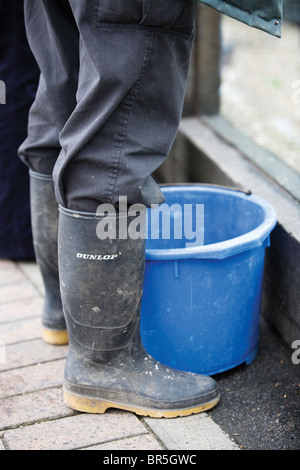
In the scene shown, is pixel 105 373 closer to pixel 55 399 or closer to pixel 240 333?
pixel 55 399

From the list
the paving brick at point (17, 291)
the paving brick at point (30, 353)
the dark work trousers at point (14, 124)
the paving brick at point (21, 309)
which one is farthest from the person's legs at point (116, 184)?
the dark work trousers at point (14, 124)

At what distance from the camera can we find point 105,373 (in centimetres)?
166

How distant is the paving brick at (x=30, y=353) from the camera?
1.92 metres

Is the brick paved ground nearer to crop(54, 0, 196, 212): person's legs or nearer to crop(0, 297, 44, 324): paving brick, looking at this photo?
crop(0, 297, 44, 324): paving brick

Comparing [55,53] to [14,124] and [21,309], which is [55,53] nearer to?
[14,124]

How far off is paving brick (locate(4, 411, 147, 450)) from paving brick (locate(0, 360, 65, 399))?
176 millimetres

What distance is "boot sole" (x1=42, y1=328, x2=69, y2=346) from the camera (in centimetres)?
200

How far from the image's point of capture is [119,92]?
Result: 4.58ft

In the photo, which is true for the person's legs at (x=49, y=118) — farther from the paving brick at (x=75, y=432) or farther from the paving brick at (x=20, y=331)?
the paving brick at (x=75, y=432)

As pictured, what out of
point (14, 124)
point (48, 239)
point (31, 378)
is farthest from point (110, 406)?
point (14, 124)

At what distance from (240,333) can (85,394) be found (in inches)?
18.5

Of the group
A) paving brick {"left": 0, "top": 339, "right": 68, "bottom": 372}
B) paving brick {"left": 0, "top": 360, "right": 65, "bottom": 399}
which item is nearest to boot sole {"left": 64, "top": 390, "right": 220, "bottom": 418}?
paving brick {"left": 0, "top": 360, "right": 65, "bottom": 399}

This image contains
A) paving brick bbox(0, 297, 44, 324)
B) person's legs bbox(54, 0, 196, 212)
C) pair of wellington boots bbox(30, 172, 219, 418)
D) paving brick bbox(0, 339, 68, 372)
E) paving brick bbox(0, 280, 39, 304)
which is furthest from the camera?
paving brick bbox(0, 280, 39, 304)

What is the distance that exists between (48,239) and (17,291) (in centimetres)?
52
